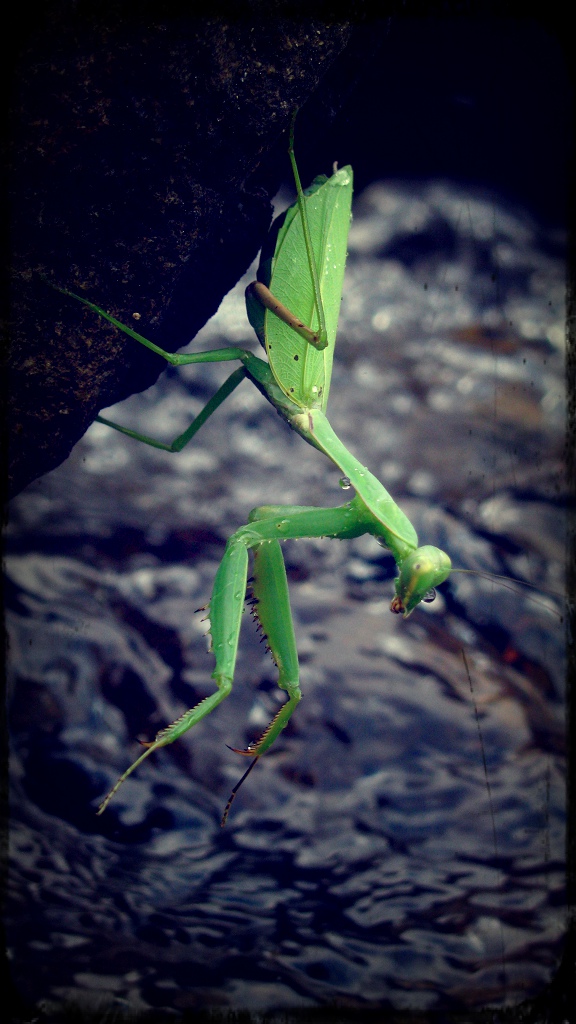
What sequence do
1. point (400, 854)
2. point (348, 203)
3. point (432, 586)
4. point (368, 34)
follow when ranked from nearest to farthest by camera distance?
point (432, 586) → point (368, 34) → point (348, 203) → point (400, 854)

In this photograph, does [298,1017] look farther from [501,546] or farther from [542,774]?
[501,546]

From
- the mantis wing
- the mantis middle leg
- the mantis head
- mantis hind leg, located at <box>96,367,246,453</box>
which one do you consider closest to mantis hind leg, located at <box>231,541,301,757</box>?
the mantis middle leg

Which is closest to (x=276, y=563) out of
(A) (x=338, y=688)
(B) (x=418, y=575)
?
(B) (x=418, y=575)

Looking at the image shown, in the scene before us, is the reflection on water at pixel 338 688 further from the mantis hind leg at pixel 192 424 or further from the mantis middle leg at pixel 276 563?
the mantis middle leg at pixel 276 563

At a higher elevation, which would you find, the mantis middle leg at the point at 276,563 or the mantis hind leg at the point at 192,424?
the mantis hind leg at the point at 192,424

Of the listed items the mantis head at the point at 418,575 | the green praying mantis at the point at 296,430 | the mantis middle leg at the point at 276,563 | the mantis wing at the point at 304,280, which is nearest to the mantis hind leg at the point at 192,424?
the green praying mantis at the point at 296,430

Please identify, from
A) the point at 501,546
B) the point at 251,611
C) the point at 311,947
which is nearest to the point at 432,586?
the point at 251,611

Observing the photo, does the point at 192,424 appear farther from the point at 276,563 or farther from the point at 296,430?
the point at 276,563

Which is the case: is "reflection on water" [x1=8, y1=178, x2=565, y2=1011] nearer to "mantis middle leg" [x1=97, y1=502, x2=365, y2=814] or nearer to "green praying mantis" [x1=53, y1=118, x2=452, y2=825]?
"green praying mantis" [x1=53, y1=118, x2=452, y2=825]
